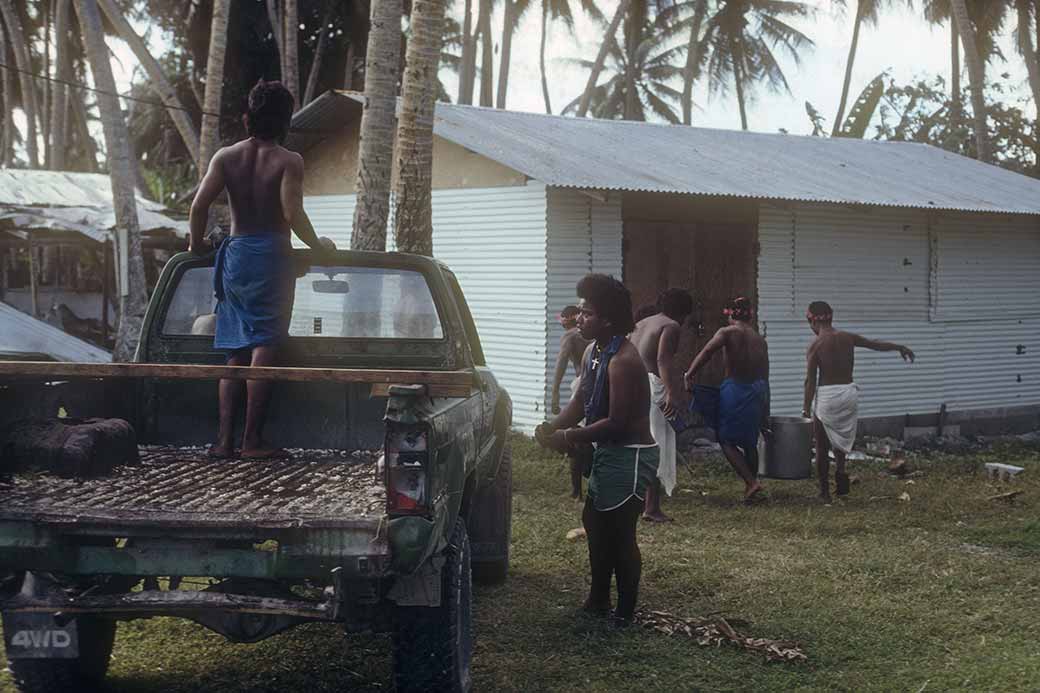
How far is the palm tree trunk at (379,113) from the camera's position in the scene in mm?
10773

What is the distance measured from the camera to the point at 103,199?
2320 cm

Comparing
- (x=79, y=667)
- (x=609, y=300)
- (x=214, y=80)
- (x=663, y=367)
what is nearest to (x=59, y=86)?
(x=214, y=80)

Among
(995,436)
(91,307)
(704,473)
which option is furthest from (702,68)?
(704,473)

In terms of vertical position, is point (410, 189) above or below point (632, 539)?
above

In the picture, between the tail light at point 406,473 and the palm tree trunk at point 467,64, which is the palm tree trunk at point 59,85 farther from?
the tail light at point 406,473

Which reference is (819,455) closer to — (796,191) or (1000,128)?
(796,191)

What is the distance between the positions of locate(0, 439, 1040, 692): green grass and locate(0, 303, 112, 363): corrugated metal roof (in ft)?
21.3

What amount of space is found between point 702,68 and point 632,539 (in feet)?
120

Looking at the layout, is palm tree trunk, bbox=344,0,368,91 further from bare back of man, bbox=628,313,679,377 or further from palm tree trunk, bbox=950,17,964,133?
bare back of man, bbox=628,313,679,377

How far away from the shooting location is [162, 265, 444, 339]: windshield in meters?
6.29

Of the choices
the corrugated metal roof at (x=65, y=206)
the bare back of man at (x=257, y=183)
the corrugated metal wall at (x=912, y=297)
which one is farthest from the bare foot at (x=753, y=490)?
the corrugated metal roof at (x=65, y=206)

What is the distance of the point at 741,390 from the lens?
1023cm

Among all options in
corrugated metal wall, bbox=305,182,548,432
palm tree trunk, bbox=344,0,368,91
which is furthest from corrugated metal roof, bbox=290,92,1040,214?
palm tree trunk, bbox=344,0,368,91

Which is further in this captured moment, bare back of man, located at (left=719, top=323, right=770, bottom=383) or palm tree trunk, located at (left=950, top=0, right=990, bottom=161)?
palm tree trunk, located at (left=950, top=0, right=990, bottom=161)
